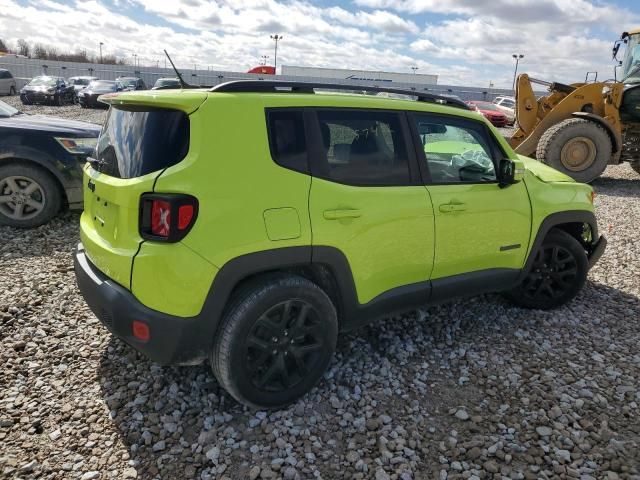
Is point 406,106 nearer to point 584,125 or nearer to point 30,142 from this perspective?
point 30,142

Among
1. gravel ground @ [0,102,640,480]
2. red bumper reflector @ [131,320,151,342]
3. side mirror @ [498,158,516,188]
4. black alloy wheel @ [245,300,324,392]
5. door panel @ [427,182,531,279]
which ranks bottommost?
gravel ground @ [0,102,640,480]

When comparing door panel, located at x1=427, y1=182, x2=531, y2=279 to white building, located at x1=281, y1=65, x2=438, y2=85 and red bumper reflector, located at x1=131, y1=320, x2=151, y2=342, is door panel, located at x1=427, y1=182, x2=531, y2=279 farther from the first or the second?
white building, located at x1=281, y1=65, x2=438, y2=85

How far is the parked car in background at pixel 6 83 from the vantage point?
2642 centimetres

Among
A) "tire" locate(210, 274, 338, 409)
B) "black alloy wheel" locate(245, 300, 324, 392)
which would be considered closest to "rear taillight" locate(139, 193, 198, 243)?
"tire" locate(210, 274, 338, 409)

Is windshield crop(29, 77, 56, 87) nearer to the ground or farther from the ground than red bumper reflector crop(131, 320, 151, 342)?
farther from the ground

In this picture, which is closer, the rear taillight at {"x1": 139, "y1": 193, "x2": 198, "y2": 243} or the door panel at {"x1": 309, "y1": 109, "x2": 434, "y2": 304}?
Result: the rear taillight at {"x1": 139, "y1": 193, "x2": 198, "y2": 243}

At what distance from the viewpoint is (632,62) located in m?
10.6

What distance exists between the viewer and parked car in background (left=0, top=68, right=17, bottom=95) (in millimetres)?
26425

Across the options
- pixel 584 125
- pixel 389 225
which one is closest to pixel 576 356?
pixel 389 225

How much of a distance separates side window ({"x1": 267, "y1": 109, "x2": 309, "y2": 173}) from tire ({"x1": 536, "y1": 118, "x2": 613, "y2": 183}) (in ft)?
28.2

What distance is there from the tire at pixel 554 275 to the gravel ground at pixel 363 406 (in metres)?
0.13

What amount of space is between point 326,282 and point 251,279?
48 cm

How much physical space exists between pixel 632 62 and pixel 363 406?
11.5 metres

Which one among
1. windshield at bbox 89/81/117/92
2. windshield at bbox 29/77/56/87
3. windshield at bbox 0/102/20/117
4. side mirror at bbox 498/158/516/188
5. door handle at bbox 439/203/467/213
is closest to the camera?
door handle at bbox 439/203/467/213
